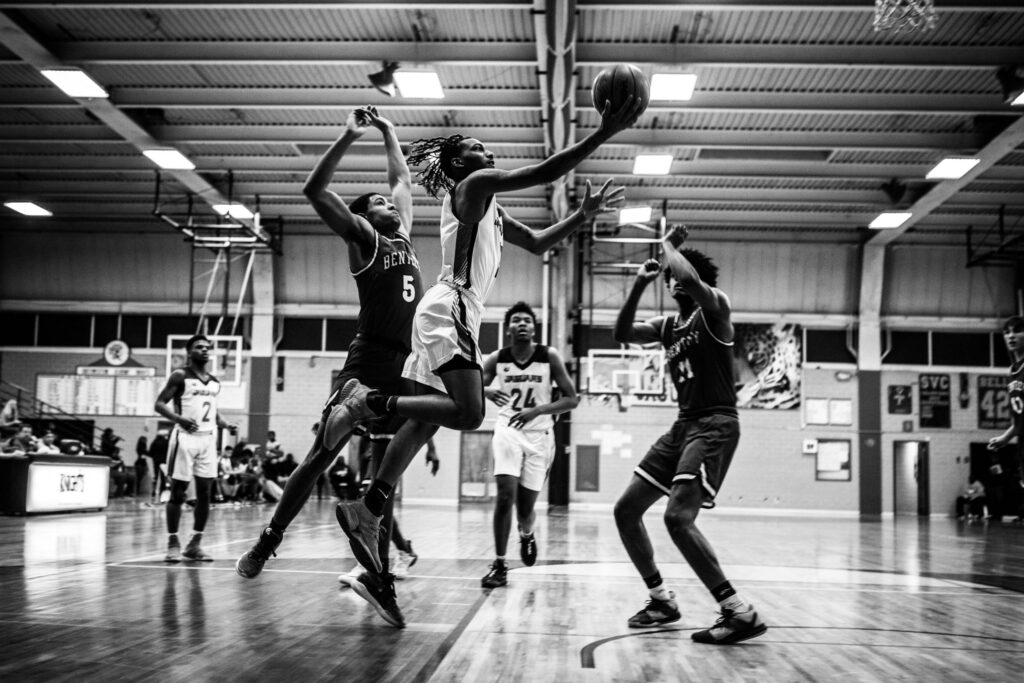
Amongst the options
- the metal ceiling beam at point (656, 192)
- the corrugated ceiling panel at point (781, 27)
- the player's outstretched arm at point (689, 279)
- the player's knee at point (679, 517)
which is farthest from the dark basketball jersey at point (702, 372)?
the metal ceiling beam at point (656, 192)

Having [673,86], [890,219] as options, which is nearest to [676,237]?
[673,86]

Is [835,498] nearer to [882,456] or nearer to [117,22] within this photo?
[882,456]

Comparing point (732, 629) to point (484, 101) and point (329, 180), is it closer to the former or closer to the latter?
point (329, 180)

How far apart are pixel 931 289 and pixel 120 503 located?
18906 millimetres

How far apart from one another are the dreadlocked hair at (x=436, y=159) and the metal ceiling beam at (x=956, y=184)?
43.5 ft

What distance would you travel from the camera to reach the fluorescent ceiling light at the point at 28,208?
2012 centimetres

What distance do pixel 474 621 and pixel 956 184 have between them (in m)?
16.1

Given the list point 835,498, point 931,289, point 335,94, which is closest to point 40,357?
point 335,94

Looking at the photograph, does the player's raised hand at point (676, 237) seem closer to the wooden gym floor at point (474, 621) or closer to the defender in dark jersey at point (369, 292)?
the defender in dark jersey at point (369, 292)

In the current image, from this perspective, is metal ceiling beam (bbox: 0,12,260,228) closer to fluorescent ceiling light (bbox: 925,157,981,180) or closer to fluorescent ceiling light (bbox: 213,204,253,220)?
fluorescent ceiling light (bbox: 213,204,253,220)

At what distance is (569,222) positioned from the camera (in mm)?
4145

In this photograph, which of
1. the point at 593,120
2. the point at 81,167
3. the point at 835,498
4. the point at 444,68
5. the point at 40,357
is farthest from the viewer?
the point at 40,357

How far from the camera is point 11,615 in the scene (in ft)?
13.5

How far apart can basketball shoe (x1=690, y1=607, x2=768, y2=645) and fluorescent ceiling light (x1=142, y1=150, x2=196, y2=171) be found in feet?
50.4
